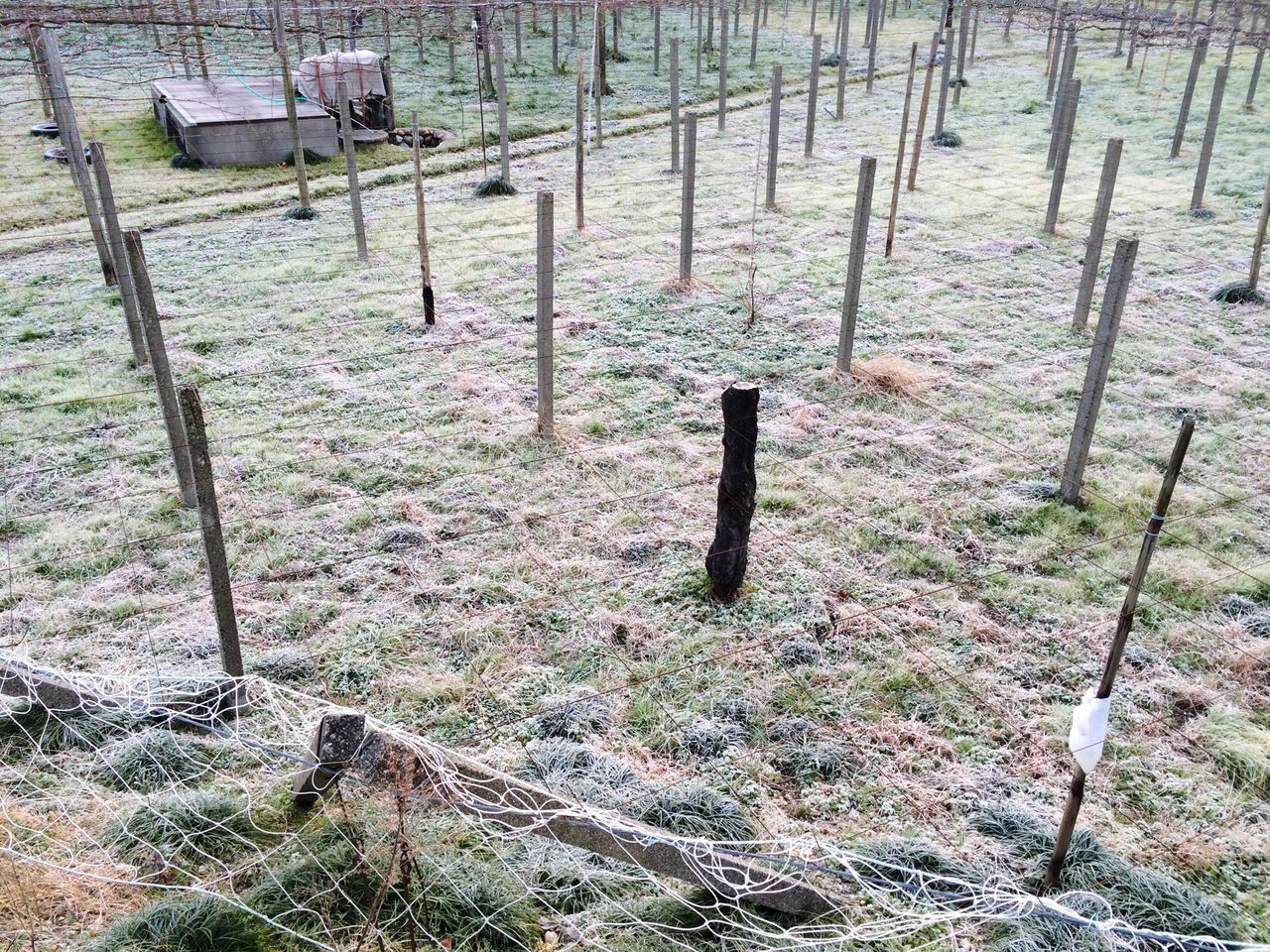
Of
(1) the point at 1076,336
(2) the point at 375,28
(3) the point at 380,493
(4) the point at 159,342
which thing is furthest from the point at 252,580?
(2) the point at 375,28

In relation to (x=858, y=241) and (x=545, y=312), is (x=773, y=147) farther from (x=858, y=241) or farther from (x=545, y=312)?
(x=545, y=312)

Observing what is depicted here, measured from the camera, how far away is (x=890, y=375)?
7410 millimetres

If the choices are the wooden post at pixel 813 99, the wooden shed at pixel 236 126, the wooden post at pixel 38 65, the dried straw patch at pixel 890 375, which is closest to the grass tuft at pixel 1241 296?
the dried straw patch at pixel 890 375

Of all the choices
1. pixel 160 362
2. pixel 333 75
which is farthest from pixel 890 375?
pixel 333 75

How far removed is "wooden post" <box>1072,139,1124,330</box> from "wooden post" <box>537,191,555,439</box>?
14.3ft

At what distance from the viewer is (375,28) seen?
1008 inches

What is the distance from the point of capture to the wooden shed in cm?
1435

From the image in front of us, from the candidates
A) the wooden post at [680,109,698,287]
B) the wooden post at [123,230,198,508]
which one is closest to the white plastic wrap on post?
the wooden post at [123,230,198,508]

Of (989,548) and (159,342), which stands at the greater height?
(159,342)

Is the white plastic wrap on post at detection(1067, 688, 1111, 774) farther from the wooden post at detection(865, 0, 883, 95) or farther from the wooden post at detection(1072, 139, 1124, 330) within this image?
Result: the wooden post at detection(865, 0, 883, 95)

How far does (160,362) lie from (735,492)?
3.20m

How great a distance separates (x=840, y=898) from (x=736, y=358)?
5.13 metres

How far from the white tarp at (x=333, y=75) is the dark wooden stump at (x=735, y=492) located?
13.1 metres

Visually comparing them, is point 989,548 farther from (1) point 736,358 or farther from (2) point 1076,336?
(2) point 1076,336
